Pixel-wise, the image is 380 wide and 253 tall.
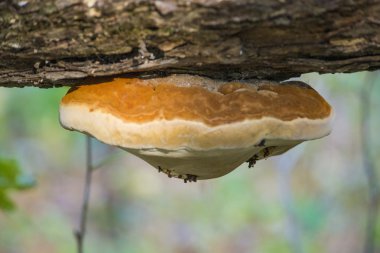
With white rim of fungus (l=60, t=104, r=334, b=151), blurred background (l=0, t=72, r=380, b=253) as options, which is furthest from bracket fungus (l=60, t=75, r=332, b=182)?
blurred background (l=0, t=72, r=380, b=253)

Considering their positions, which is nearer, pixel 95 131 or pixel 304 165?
pixel 95 131

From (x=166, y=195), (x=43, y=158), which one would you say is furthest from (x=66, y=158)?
A: (x=166, y=195)

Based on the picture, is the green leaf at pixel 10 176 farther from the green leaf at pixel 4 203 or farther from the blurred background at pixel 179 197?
the blurred background at pixel 179 197

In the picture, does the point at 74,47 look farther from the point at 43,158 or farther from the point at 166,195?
the point at 43,158

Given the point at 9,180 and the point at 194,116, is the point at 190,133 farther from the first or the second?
the point at 9,180

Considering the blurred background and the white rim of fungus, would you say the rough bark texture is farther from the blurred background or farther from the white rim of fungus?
the blurred background

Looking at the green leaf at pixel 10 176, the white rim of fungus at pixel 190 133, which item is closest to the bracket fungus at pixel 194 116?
the white rim of fungus at pixel 190 133

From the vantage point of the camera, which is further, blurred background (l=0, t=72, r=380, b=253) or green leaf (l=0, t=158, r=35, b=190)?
blurred background (l=0, t=72, r=380, b=253)
